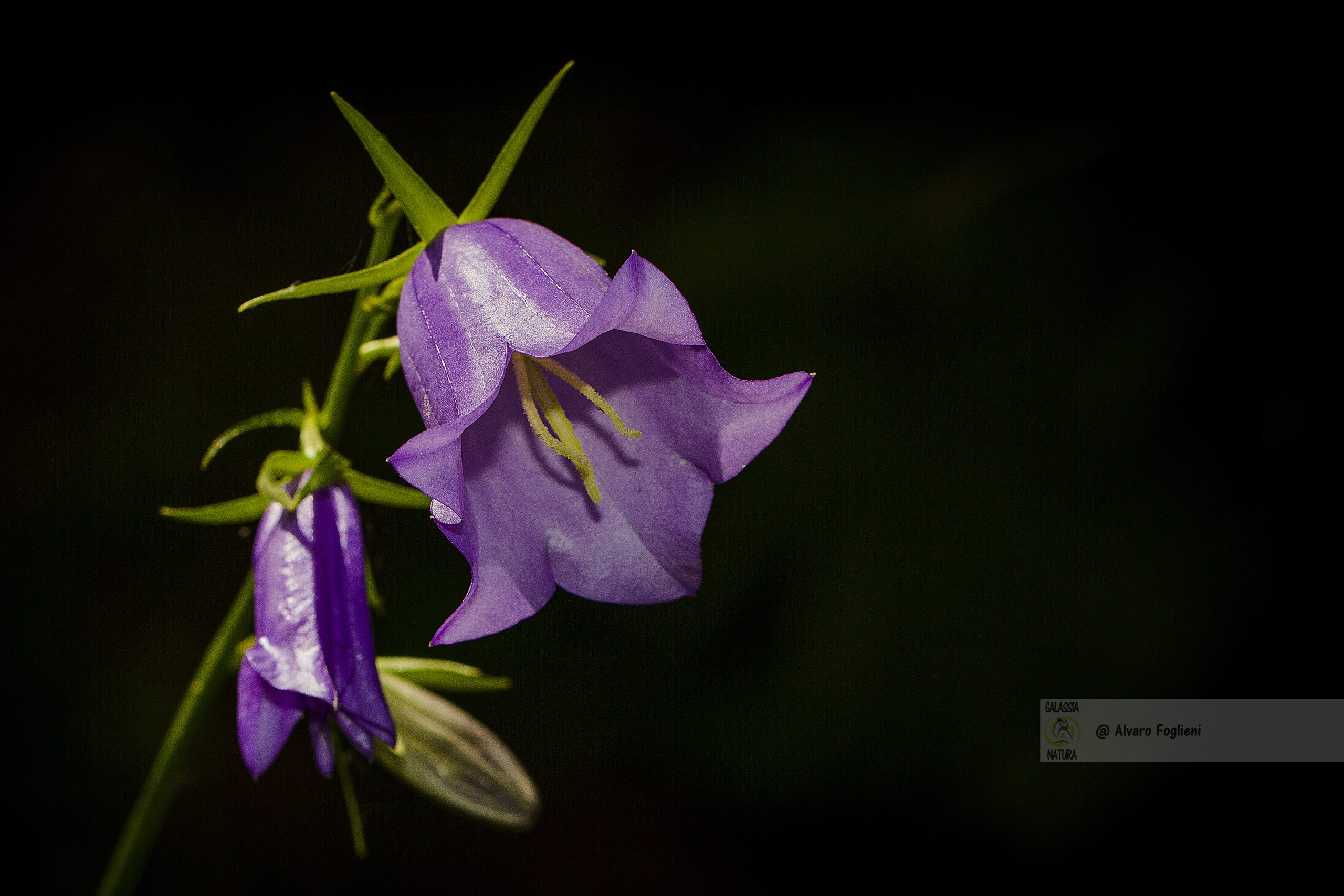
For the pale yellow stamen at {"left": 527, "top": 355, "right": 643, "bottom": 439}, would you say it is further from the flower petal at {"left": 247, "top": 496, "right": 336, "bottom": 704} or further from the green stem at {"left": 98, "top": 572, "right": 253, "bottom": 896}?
the green stem at {"left": 98, "top": 572, "right": 253, "bottom": 896}

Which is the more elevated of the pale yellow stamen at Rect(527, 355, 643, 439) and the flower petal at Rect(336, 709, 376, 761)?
the pale yellow stamen at Rect(527, 355, 643, 439)

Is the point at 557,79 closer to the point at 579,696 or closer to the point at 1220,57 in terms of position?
the point at 579,696

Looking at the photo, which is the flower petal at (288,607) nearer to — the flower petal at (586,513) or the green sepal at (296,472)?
the green sepal at (296,472)

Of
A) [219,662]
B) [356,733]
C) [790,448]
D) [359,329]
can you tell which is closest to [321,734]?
[356,733]

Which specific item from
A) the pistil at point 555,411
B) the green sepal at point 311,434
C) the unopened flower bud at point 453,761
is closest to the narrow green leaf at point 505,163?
the pistil at point 555,411

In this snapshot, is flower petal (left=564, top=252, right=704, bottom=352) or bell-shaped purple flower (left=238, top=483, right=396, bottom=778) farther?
bell-shaped purple flower (left=238, top=483, right=396, bottom=778)

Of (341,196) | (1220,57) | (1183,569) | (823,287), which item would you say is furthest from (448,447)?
(1220,57)

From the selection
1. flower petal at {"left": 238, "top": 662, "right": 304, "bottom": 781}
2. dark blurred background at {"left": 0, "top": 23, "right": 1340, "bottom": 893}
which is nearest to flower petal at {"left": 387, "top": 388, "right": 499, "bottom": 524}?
flower petal at {"left": 238, "top": 662, "right": 304, "bottom": 781}
